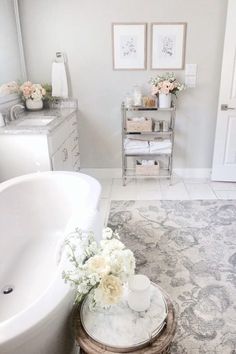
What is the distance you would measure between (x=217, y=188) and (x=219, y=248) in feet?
4.16

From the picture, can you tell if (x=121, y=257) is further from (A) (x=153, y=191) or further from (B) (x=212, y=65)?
(B) (x=212, y=65)

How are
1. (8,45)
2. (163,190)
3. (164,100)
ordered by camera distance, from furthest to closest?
(163,190), (164,100), (8,45)

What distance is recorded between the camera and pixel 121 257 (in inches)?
43.4

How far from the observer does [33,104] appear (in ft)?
10.7

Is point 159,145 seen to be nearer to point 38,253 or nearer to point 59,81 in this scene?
point 59,81

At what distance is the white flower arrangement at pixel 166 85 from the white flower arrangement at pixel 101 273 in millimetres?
2366

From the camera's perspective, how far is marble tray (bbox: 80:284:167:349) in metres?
1.03

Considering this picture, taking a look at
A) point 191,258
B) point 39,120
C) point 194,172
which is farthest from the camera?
point 194,172

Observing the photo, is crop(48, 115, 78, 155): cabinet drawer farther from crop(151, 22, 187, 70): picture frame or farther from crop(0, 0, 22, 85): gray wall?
crop(151, 22, 187, 70): picture frame

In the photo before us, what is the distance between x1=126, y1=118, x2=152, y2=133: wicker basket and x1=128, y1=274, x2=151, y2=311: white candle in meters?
2.35

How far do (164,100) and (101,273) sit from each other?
8.42ft

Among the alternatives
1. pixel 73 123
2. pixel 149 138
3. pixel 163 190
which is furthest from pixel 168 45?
pixel 163 190

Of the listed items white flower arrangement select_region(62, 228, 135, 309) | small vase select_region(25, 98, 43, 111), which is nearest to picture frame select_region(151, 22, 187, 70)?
small vase select_region(25, 98, 43, 111)

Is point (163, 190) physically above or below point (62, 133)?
below
